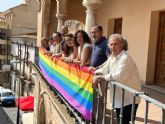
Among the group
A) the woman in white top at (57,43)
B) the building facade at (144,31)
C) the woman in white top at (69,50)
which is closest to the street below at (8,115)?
the building facade at (144,31)

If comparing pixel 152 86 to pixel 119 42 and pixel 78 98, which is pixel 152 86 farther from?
pixel 119 42

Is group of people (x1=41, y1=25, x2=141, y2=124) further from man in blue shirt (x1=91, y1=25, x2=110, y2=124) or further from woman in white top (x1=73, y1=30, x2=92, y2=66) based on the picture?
woman in white top (x1=73, y1=30, x2=92, y2=66)

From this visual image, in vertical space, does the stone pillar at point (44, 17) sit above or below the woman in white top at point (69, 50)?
above

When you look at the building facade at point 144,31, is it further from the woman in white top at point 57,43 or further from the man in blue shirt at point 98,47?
the man in blue shirt at point 98,47

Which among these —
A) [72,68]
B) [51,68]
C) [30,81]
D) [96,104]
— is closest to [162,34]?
[51,68]

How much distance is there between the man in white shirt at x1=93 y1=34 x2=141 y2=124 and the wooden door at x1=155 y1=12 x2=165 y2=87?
6.13 metres

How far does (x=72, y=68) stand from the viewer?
787 cm

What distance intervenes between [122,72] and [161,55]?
6802mm

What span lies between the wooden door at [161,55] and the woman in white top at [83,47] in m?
4.28

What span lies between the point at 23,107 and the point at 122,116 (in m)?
20.4

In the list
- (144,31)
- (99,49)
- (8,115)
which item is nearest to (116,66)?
(99,49)

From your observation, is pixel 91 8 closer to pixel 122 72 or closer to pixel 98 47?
pixel 98 47

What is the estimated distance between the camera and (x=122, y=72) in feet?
16.3

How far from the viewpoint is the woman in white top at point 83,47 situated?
7.09 metres
